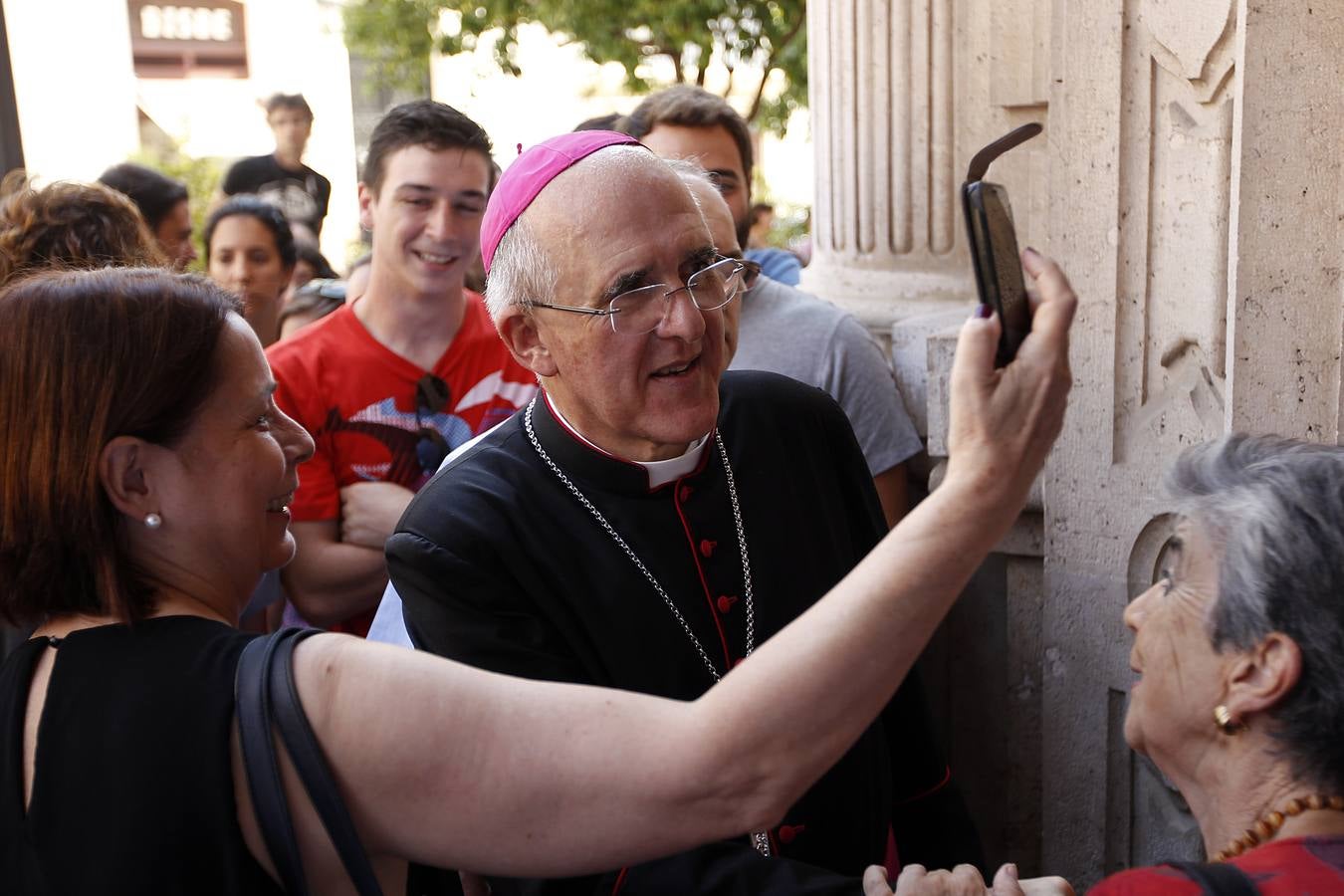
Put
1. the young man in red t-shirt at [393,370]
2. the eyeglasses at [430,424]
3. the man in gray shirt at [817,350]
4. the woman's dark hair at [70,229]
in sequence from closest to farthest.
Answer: the woman's dark hair at [70,229]
the young man in red t-shirt at [393,370]
the eyeglasses at [430,424]
the man in gray shirt at [817,350]

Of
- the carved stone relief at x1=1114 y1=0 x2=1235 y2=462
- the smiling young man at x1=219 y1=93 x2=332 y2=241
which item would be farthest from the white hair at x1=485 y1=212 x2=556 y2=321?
the smiling young man at x1=219 y1=93 x2=332 y2=241

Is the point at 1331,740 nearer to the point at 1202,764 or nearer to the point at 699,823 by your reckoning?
the point at 1202,764

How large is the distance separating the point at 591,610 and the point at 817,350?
5.30 feet

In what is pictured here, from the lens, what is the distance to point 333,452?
11.6 feet

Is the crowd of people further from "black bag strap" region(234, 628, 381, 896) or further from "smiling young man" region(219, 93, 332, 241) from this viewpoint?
"smiling young man" region(219, 93, 332, 241)

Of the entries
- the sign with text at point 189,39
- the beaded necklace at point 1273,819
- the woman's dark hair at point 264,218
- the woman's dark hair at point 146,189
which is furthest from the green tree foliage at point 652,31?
the beaded necklace at point 1273,819

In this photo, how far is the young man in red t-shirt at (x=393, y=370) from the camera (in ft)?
11.3

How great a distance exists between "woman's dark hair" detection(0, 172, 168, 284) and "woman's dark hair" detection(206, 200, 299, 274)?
1639 millimetres

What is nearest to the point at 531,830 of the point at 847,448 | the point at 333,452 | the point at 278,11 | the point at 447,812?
the point at 447,812

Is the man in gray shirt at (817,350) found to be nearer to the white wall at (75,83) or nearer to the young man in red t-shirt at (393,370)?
the young man in red t-shirt at (393,370)

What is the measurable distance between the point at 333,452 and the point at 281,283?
1883 millimetres

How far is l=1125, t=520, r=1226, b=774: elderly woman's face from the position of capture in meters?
1.96

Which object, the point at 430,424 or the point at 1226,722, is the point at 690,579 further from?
the point at 430,424

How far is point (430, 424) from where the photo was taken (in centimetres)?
360
